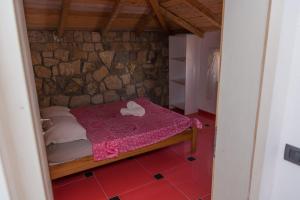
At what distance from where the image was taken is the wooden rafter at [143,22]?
3.97 meters

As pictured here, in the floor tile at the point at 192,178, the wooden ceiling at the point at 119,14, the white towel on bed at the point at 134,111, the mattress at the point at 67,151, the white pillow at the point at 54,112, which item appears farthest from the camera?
the white towel on bed at the point at 134,111

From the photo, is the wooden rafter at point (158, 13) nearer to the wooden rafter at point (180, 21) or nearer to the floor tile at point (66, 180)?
the wooden rafter at point (180, 21)

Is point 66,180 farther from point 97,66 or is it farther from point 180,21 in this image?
point 180,21

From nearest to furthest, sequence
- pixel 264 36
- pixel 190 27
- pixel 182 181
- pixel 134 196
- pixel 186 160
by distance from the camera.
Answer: pixel 264 36 → pixel 134 196 → pixel 182 181 → pixel 186 160 → pixel 190 27

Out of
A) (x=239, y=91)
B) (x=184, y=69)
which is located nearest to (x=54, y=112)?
(x=239, y=91)

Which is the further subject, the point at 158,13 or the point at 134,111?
the point at 158,13

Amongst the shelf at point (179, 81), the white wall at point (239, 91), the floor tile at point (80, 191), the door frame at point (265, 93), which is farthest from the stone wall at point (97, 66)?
the door frame at point (265, 93)

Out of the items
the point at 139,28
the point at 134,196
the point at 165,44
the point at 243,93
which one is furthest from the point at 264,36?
the point at 165,44

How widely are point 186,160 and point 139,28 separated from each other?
283 cm

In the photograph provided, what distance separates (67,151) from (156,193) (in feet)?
3.59

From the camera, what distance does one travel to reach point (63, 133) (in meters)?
2.44

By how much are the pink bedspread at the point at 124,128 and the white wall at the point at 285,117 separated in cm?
177

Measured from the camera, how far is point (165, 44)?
5.01 meters

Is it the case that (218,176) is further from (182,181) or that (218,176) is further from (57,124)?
(57,124)
